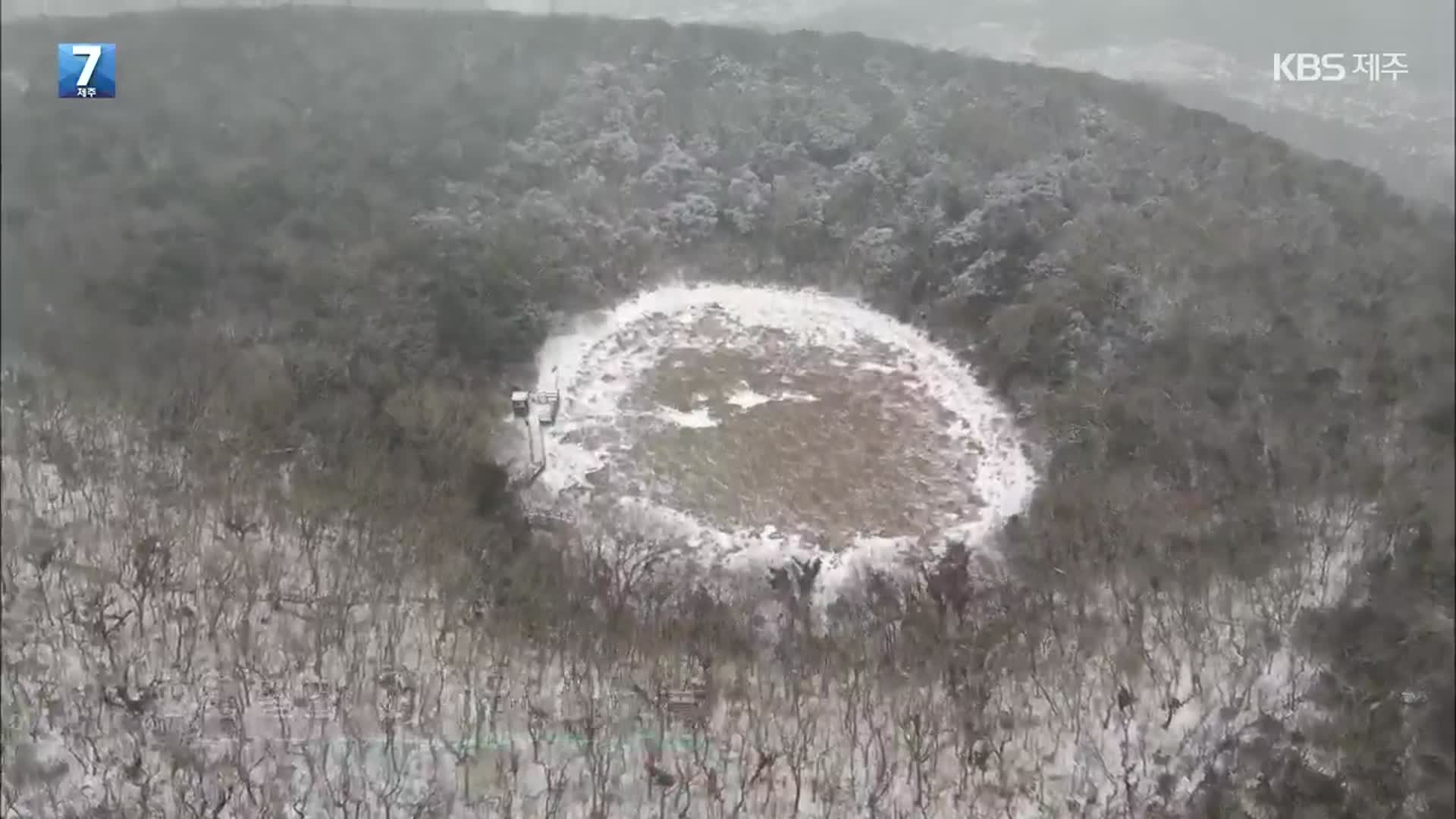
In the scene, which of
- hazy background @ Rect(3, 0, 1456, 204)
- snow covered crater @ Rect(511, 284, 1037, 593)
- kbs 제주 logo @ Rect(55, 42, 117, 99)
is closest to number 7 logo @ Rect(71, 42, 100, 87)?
kbs 제주 logo @ Rect(55, 42, 117, 99)

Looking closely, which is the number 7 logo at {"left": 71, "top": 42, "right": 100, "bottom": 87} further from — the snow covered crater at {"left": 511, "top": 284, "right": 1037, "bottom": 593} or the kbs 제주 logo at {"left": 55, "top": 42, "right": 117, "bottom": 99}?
the snow covered crater at {"left": 511, "top": 284, "right": 1037, "bottom": 593}

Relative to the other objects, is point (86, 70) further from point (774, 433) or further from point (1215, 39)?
point (1215, 39)

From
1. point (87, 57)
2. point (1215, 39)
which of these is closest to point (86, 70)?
point (87, 57)

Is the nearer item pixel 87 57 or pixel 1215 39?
pixel 87 57

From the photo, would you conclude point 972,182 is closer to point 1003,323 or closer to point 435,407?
point 1003,323

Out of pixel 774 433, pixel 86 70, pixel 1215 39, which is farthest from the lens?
pixel 774 433

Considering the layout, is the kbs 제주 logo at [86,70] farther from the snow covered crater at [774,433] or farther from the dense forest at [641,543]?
the snow covered crater at [774,433]
